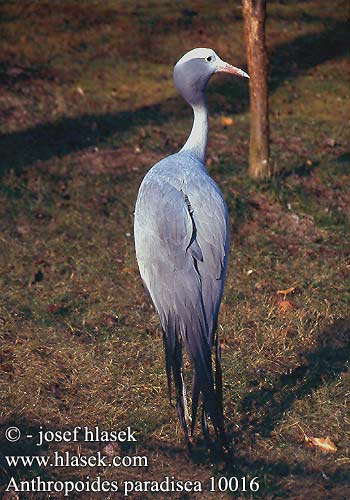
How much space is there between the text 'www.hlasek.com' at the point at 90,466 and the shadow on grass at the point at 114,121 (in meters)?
3.99

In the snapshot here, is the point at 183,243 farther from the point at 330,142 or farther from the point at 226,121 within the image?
the point at 226,121

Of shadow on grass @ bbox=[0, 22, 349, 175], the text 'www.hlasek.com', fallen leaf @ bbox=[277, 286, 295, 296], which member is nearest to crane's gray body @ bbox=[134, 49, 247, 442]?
the text 'www.hlasek.com'

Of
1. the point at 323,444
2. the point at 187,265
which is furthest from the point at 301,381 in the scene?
the point at 187,265

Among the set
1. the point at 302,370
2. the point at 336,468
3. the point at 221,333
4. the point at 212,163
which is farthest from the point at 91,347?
the point at 212,163

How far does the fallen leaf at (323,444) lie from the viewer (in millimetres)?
4828

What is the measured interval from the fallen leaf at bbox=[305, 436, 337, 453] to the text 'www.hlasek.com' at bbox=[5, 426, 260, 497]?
50cm

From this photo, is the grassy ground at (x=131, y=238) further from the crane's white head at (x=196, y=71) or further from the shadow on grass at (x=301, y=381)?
the crane's white head at (x=196, y=71)

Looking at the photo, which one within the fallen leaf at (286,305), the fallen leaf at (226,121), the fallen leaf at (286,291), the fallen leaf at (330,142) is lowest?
the fallen leaf at (330,142)

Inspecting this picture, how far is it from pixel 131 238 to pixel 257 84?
6.21 feet

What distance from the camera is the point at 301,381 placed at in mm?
5469

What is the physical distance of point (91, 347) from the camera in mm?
5824

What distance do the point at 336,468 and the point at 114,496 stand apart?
1232mm

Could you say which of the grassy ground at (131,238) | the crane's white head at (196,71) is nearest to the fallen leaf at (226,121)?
the grassy ground at (131,238)

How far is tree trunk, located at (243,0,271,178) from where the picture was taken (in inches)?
300
